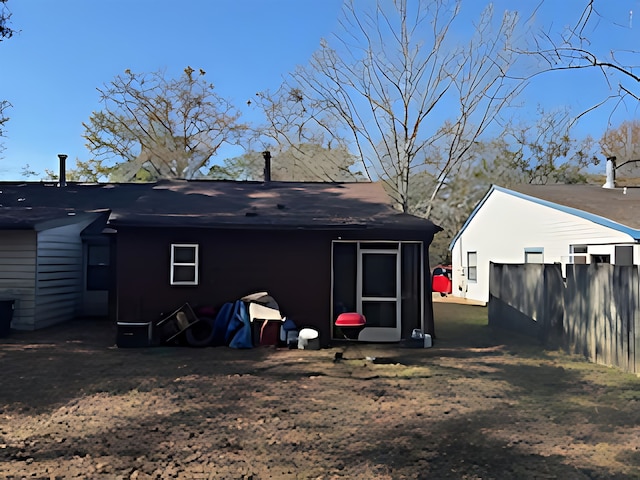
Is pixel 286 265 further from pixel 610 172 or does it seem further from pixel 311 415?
pixel 610 172

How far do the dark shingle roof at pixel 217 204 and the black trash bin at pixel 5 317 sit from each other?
1748 mm

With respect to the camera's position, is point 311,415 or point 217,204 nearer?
point 311,415

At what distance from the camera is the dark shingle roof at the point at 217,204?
35.6 ft

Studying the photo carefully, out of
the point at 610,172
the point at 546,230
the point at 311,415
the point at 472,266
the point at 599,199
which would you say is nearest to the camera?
the point at 311,415

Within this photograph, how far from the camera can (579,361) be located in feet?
29.4

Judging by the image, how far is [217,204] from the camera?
41.7 ft

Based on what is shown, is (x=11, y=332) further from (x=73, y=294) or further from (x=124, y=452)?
(x=124, y=452)

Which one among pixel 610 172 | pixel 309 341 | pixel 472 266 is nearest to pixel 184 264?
pixel 309 341

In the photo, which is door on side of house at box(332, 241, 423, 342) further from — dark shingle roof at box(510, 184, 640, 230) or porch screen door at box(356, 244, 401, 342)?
dark shingle roof at box(510, 184, 640, 230)

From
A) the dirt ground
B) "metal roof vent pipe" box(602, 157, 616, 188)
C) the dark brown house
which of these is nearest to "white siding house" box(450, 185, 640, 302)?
"metal roof vent pipe" box(602, 157, 616, 188)

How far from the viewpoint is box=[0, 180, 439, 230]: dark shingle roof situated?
427 inches

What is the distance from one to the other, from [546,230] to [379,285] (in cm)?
827

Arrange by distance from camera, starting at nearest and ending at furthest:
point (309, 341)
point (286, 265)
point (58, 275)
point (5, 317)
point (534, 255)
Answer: point (309, 341)
point (286, 265)
point (5, 317)
point (58, 275)
point (534, 255)

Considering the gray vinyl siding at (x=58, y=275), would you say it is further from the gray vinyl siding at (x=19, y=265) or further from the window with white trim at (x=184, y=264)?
the window with white trim at (x=184, y=264)
